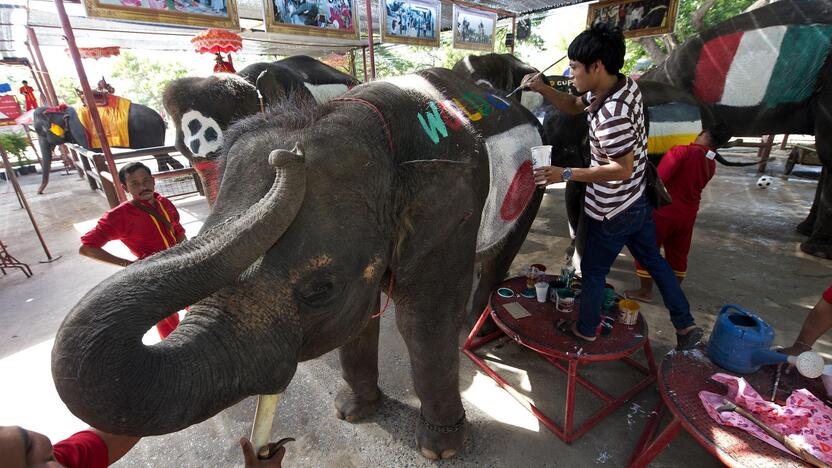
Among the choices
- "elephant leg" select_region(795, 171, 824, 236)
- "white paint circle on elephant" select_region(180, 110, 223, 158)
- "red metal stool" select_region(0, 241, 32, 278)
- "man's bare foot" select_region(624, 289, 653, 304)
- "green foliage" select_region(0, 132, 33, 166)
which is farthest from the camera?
"green foliage" select_region(0, 132, 33, 166)

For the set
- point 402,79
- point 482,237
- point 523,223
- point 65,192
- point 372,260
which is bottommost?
point 65,192

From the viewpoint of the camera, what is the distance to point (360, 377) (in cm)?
260

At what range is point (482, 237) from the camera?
95.4 inches

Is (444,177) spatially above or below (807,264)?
above

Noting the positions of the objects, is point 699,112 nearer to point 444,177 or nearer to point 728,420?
point 728,420

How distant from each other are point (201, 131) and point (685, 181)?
4416mm

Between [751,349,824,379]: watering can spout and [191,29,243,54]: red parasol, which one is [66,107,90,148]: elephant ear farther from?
[751,349,824,379]: watering can spout

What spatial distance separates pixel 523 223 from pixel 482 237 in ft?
3.25

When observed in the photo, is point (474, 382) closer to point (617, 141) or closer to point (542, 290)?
point (542, 290)

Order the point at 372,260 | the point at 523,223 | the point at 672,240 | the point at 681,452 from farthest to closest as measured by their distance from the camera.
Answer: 1. the point at 672,240
2. the point at 523,223
3. the point at 681,452
4. the point at 372,260

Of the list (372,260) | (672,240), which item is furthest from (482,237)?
(672,240)

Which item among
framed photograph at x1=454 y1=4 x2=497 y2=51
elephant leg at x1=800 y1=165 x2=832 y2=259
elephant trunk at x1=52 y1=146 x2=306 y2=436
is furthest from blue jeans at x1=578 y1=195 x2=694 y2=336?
framed photograph at x1=454 y1=4 x2=497 y2=51

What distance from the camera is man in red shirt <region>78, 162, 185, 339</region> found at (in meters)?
2.73

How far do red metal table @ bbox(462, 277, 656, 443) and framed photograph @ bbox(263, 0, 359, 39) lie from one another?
15.1ft
